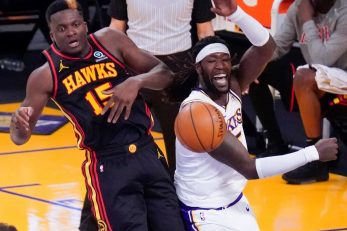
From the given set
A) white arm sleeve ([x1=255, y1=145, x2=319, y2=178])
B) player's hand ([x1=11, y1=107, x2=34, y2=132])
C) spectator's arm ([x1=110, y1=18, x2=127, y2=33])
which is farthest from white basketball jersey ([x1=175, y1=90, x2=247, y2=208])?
spectator's arm ([x1=110, y1=18, x2=127, y2=33])

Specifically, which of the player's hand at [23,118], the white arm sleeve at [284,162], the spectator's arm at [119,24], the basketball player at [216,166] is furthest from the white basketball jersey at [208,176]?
the spectator's arm at [119,24]

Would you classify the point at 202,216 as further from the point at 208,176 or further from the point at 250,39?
the point at 250,39

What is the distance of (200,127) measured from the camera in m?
4.37

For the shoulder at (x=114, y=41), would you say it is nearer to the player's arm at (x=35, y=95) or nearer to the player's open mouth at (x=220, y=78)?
the player's arm at (x=35, y=95)

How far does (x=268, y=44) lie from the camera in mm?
4852

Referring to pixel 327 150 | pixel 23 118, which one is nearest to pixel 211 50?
pixel 327 150

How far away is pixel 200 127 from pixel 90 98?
0.61m

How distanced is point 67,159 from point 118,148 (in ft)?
10.3

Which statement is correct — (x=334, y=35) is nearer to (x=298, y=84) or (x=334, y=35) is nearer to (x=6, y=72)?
(x=298, y=84)

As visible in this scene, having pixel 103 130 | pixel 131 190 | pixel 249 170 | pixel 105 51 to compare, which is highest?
pixel 105 51

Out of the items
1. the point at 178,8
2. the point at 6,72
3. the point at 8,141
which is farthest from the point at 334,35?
the point at 6,72

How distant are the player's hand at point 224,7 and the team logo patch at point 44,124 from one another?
4.14 metres

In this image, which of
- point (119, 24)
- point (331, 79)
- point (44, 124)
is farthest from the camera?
point (44, 124)

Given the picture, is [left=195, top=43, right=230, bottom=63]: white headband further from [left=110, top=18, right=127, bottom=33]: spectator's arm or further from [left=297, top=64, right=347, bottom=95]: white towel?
[left=297, top=64, right=347, bottom=95]: white towel
